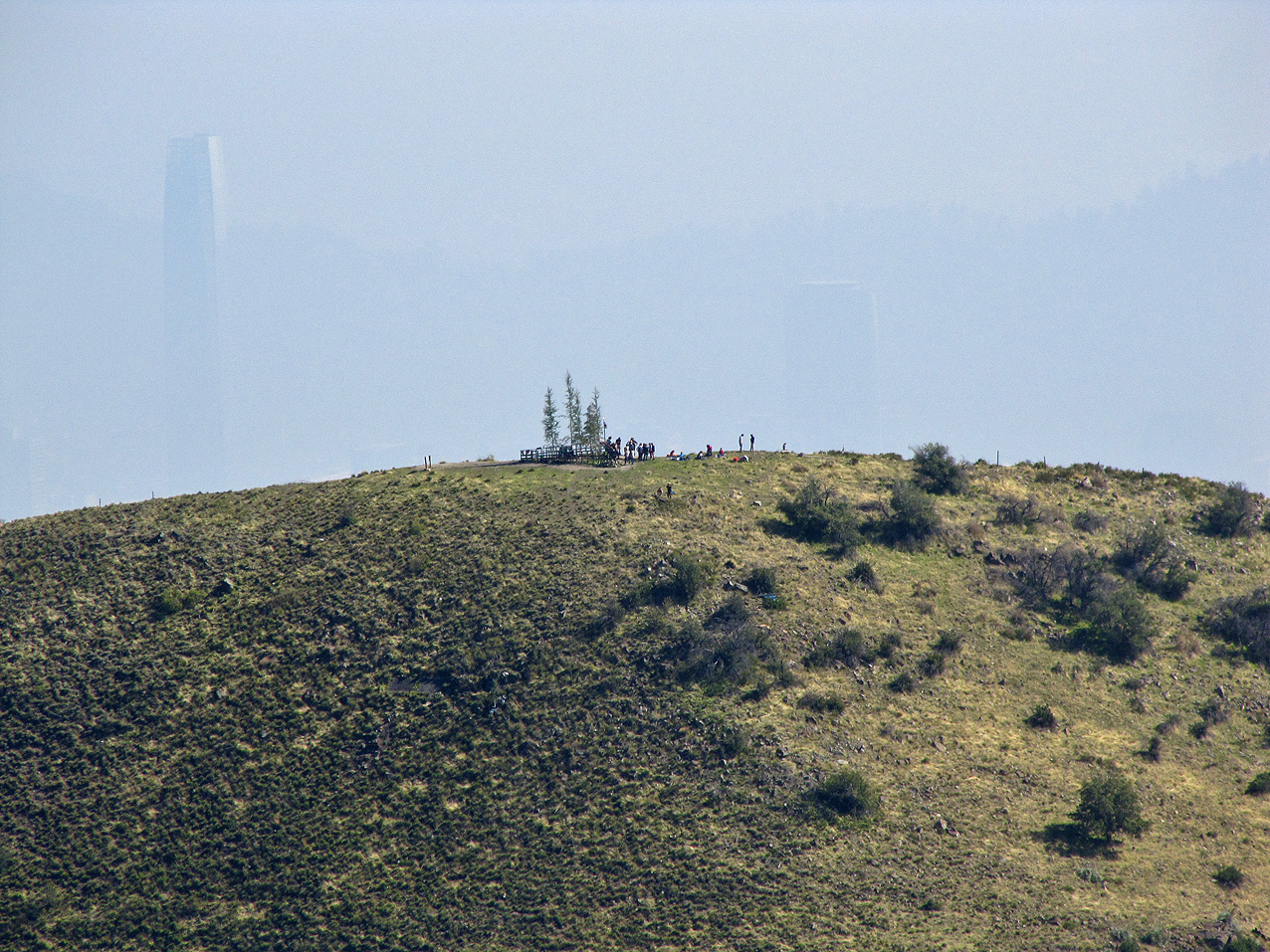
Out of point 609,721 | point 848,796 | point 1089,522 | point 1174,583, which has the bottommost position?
point 848,796

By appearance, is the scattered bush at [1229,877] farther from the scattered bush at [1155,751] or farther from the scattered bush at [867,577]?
the scattered bush at [867,577]

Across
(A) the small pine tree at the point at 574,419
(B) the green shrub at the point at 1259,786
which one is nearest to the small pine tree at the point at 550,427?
(A) the small pine tree at the point at 574,419

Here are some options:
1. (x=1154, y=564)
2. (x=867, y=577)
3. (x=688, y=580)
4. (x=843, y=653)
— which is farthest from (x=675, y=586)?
(x=1154, y=564)

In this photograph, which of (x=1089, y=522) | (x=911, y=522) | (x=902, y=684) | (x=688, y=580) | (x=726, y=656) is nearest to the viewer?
(x=902, y=684)

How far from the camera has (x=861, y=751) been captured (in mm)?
49656

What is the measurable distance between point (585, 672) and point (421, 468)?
966 inches

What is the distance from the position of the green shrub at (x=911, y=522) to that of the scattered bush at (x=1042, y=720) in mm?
14314

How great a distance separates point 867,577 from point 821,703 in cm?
1157

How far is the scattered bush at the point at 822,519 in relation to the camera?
211 feet

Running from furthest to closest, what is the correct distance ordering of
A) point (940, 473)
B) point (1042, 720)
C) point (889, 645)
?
point (940, 473)
point (889, 645)
point (1042, 720)

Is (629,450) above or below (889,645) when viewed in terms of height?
above

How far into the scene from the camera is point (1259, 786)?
163ft

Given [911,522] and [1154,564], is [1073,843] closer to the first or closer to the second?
[911,522]

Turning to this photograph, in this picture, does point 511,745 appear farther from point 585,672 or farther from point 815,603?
point 815,603
